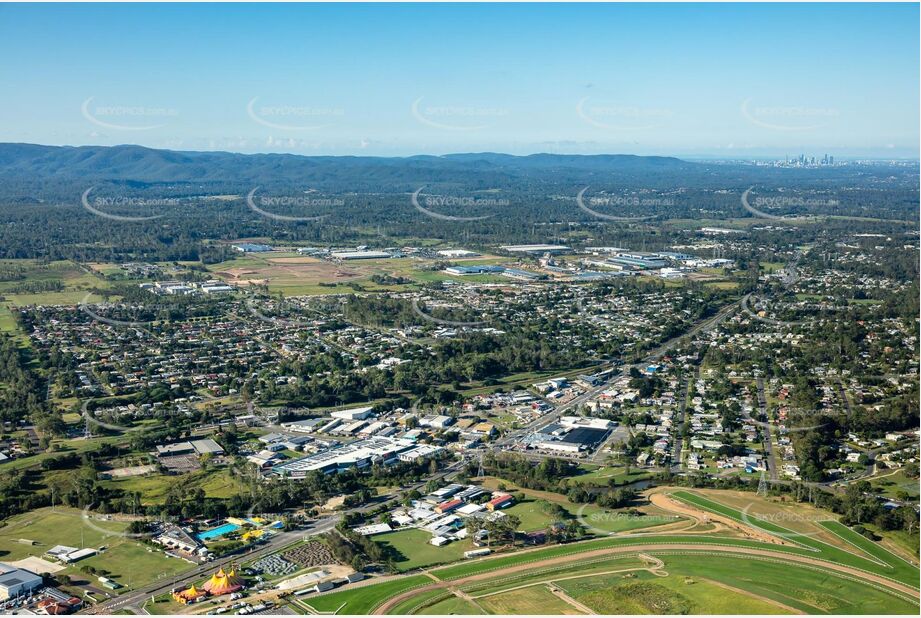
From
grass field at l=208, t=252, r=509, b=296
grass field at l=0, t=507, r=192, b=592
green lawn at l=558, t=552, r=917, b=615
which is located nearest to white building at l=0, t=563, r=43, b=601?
grass field at l=0, t=507, r=192, b=592

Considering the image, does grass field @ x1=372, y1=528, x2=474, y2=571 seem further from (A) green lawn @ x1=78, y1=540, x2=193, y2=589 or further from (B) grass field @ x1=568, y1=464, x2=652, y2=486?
(B) grass field @ x1=568, y1=464, x2=652, y2=486

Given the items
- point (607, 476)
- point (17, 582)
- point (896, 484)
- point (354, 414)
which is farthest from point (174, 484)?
point (896, 484)

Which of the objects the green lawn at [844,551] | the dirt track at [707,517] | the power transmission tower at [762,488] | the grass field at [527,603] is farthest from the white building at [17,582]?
the power transmission tower at [762,488]

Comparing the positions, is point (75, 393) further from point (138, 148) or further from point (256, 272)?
point (138, 148)

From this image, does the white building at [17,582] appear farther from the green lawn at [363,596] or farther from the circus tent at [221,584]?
the green lawn at [363,596]

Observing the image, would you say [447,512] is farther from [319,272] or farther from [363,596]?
[319,272]

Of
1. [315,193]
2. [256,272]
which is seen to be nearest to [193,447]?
[256,272]
